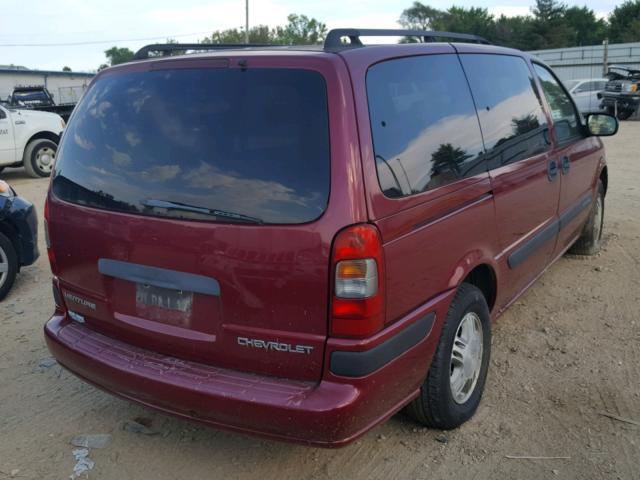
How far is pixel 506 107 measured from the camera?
3.62 metres

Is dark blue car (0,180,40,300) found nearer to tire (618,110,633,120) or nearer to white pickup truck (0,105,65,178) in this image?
white pickup truck (0,105,65,178)

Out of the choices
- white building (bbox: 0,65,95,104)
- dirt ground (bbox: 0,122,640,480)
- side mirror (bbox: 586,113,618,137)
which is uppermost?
white building (bbox: 0,65,95,104)

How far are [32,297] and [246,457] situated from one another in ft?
10.3

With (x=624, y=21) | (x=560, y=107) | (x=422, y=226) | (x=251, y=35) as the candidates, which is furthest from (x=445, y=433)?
(x=624, y=21)

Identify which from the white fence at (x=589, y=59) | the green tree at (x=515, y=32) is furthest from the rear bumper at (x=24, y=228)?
the green tree at (x=515, y=32)

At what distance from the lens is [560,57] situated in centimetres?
4322

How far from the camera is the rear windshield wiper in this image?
2361 millimetres

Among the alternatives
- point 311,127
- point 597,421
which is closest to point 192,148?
point 311,127

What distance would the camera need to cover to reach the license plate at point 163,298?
8.33 feet

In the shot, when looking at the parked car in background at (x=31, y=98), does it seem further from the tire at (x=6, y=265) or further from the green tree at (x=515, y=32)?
the green tree at (x=515, y=32)

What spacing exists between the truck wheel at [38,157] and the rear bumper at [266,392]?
424 inches

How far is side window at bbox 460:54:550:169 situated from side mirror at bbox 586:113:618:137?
1072mm

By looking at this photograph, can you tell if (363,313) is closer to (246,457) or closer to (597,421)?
(246,457)

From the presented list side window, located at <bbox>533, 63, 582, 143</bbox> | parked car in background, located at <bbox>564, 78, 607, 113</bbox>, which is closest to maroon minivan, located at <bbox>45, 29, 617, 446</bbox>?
side window, located at <bbox>533, 63, 582, 143</bbox>
